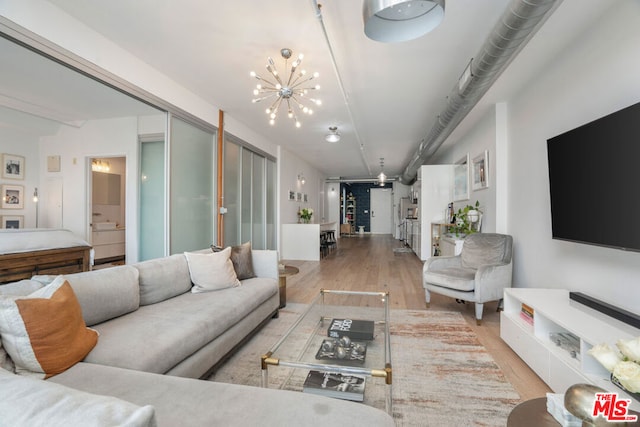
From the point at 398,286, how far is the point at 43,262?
4.80 meters

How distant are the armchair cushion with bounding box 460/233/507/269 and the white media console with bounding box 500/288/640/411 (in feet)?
3.07

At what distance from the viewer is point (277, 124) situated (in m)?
5.49

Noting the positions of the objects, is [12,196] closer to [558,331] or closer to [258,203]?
[258,203]

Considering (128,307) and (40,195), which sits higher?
(40,195)

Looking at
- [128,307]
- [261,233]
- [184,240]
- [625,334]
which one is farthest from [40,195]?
[625,334]

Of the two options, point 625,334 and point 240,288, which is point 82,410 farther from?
point 625,334

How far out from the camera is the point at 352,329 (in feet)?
6.92

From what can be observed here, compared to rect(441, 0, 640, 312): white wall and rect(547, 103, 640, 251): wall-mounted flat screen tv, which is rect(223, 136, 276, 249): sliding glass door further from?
rect(547, 103, 640, 251): wall-mounted flat screen tv

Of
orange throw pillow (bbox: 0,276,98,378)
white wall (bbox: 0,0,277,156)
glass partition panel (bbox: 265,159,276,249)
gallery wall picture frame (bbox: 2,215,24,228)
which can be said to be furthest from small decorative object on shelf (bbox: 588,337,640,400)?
gallery wall picture frame (bbox: 2,215,24,228)

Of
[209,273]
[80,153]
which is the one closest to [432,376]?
[209,273]

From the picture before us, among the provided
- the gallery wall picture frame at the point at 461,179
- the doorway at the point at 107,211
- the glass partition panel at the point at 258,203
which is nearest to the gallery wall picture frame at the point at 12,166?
the doorway at the point at 107,211

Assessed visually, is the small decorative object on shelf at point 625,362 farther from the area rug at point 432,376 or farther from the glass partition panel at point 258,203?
the glass partition panel at point 258,203

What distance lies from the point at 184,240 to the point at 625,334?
4.27 metres

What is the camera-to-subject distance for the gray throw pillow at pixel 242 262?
9.98ft
